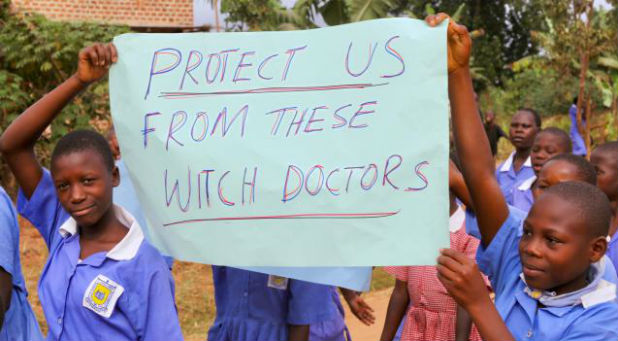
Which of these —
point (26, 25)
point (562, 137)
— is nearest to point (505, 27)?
point (26, 25)

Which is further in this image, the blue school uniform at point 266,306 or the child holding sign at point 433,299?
the child holding sign at point 433,299

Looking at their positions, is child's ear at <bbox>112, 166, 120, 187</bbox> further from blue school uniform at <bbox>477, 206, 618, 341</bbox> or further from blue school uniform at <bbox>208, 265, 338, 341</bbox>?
blue school uniform at <bbox>477, 206, 618, 341</bbox>

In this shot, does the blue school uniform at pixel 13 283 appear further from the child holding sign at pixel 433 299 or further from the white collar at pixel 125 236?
the child holding sign at pixel 433 299

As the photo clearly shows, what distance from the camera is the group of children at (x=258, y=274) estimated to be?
1964 millimetres

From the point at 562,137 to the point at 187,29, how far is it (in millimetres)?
9364

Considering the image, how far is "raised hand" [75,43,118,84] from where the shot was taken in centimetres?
234

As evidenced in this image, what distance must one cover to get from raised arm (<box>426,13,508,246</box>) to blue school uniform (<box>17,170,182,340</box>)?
3.13ft

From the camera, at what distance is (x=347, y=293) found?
3697 millimetres

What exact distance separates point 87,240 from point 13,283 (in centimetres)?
28

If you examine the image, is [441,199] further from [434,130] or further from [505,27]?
[505,27]

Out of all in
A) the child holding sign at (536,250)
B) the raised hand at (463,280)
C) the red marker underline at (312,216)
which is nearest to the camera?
the raised hand at (463,280)

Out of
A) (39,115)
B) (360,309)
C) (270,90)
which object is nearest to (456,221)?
(360,309)

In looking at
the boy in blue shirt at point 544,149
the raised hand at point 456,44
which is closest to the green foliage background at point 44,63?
the boy in blue shirt at point 544,149

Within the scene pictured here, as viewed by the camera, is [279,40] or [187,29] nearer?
[279,40]
